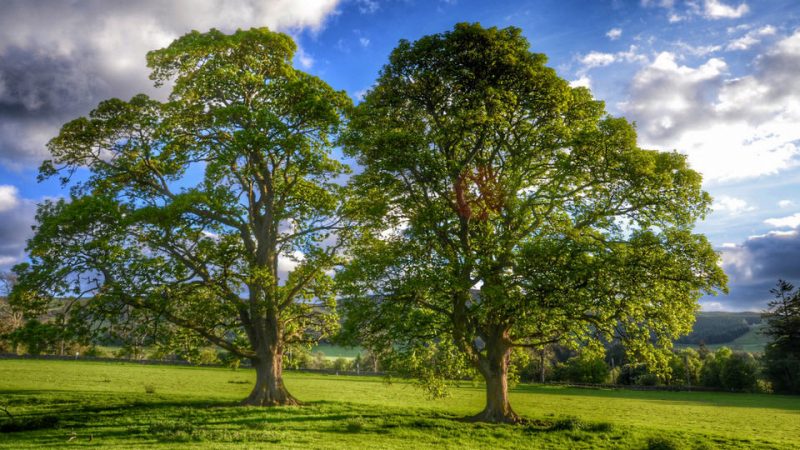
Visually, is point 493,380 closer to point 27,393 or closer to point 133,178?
point 133,178

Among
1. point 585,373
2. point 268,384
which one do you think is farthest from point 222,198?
point 585,373

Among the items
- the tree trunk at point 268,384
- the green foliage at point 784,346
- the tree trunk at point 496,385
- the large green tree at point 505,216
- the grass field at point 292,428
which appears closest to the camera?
the grass field at point 292,428

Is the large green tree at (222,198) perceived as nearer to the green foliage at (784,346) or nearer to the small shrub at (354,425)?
the small shrub at (354,425)

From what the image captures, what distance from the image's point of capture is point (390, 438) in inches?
826

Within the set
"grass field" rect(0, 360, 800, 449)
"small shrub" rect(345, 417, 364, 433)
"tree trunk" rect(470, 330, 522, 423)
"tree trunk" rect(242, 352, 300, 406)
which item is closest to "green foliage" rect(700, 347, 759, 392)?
"grass field" rect(0, 360, 800, 449)

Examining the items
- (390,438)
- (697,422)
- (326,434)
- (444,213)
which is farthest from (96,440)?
(697,422)

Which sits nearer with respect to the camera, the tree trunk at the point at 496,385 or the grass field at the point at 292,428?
the grass field at the point at 292,428

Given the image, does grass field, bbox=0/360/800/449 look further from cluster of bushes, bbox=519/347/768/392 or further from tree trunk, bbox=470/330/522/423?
cluster of bushes, bbox=519/347/768/392

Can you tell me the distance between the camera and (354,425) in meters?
23.5

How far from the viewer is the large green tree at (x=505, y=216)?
22.7m

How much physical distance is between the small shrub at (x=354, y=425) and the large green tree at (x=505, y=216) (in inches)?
147

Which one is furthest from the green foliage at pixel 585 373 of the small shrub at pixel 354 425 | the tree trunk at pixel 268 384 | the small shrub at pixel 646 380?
the small shrub at pixel 354 425

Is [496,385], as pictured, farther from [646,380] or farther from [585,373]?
[646,380]

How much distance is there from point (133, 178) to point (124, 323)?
9.40 metres
